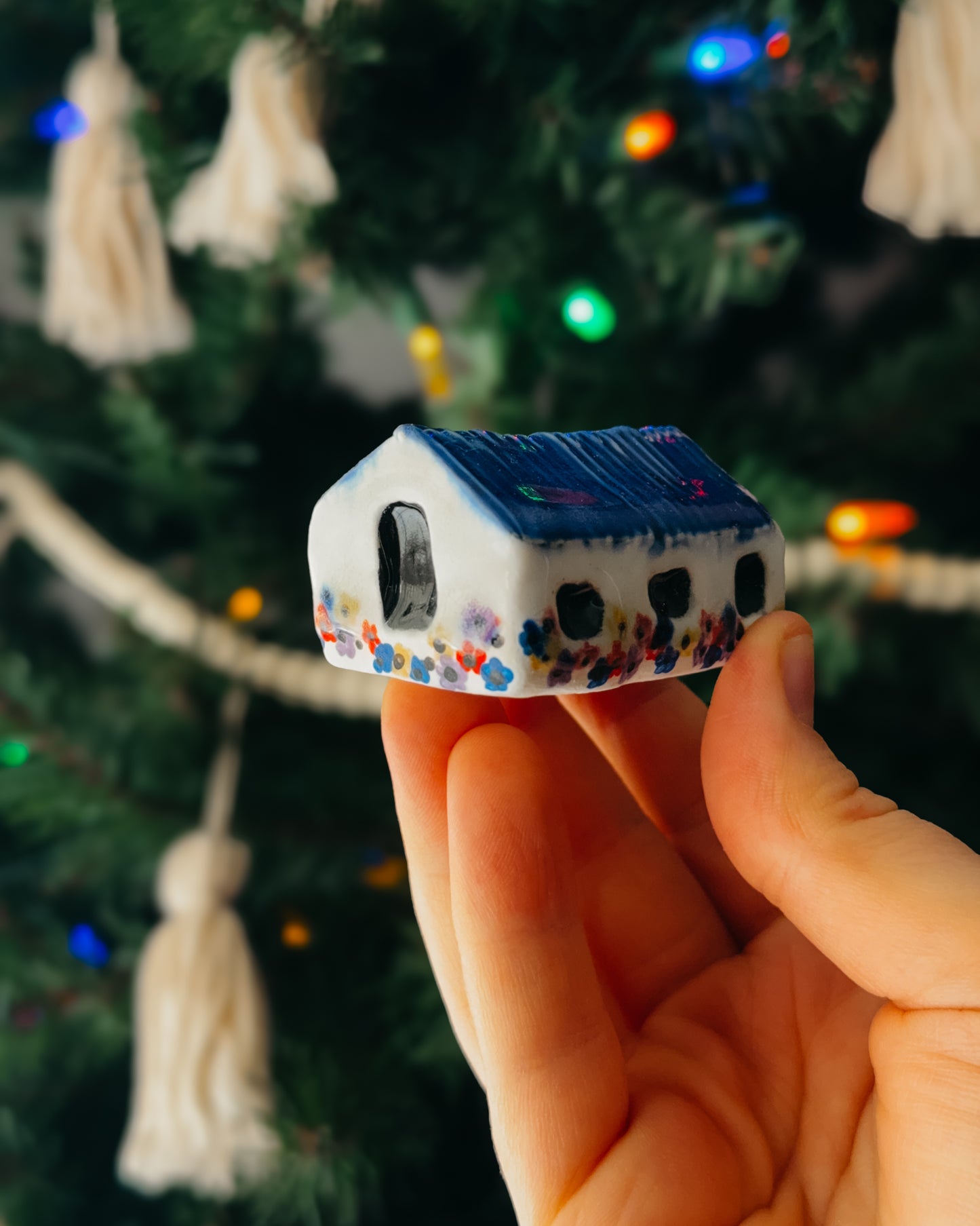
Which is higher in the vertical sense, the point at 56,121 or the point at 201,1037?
the point at 56,121

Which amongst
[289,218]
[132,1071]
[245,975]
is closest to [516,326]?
[289,218]

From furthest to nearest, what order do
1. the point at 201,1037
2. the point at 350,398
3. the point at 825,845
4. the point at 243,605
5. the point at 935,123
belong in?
1. the point at 350,398
2. the point at 243,605
3. the point at 201,1037
4. the point at 935,123
5. the point at 825,845

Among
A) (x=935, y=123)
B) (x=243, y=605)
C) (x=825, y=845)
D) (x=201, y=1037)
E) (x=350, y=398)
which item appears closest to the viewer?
(x=825, y=845)

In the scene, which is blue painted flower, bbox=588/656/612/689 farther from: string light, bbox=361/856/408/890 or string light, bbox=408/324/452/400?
string light, bbox=361/856/408/890

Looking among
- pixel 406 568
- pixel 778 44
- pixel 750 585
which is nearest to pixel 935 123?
pixel 778 44

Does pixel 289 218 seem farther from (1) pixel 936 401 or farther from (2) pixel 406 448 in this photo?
(1) pixel 936 401

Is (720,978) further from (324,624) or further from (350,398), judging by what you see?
(350,398)

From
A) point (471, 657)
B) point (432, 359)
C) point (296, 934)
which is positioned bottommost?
point (296, 934)
